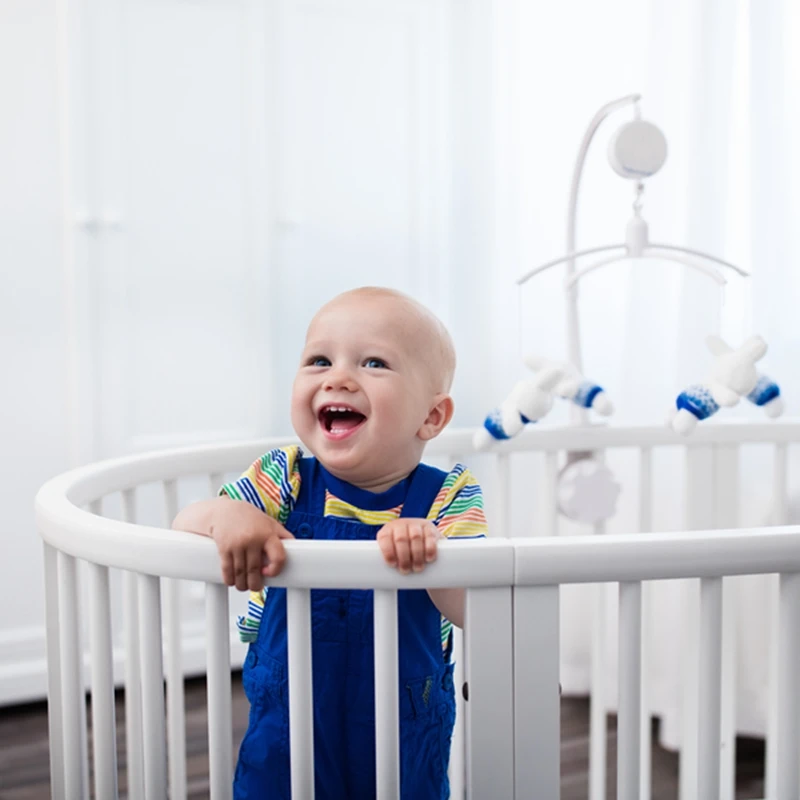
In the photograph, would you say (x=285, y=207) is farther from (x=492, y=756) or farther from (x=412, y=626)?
(x=492, y=756)

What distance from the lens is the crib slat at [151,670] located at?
654mm

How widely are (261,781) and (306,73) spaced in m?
1.41

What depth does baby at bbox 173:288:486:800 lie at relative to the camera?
788 mm

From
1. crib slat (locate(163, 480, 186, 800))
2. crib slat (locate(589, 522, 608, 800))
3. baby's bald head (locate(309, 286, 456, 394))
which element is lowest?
crib slat (locate(589, 522, 608, 800))

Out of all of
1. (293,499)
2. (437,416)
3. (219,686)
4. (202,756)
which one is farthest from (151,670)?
(202,756)

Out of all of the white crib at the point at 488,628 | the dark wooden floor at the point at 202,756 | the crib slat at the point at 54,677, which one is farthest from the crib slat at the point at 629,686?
the dark wooden floor at the point at 202,756

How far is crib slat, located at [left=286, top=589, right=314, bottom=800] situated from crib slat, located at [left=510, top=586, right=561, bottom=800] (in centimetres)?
9

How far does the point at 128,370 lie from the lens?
178 centimetres

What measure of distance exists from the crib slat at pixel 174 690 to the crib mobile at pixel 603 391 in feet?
1.21

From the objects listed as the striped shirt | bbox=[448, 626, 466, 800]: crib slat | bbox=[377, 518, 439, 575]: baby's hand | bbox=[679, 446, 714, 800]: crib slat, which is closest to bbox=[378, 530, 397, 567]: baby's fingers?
bbox=[377, 518, 439, 575]: baby's hand

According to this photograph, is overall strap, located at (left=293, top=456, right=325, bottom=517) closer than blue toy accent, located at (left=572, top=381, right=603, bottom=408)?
Yes

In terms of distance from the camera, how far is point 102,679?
0.70 m

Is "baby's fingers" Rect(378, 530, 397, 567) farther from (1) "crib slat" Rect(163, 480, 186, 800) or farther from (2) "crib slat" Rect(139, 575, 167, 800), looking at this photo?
(1) "crib slat" Rect(163, 480, 186, 800)

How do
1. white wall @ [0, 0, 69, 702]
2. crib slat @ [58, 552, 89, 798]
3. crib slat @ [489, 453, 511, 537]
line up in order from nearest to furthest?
crib slat @ [58, 552, 89, 798]
crib slat @ [489, 453, 511, 537]
white wall @ [0, 0, 69, 702]
